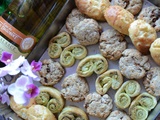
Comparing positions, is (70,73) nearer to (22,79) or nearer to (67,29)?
(67,29)

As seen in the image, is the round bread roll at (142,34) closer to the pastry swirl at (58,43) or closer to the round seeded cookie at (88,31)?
the round seeded cookie at (88,31)

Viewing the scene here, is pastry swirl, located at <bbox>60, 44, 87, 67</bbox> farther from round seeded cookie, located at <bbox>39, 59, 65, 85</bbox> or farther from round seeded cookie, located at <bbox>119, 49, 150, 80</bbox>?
round seeded cookie, located at <bbox>119, 49, 150, 80</bbox>

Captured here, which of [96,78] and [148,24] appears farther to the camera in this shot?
[96,78]

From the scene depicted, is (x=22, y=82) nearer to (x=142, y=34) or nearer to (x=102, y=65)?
(x=102, y=65)

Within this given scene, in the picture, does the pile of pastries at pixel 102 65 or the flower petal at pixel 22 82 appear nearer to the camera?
the flower petal at pixel 22 82

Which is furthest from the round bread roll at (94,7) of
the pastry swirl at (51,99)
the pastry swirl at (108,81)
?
the pastry swirl at (51,99)

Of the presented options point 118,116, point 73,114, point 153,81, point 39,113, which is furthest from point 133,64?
point 39,113

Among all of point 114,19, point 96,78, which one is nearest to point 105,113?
point 96,78
